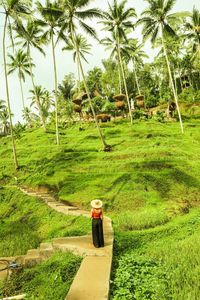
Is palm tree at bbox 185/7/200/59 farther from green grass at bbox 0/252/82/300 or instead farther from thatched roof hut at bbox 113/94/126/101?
green grass at bbox 0/252/82/300

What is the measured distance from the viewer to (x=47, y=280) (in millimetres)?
7773

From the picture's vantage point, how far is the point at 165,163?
1928cm

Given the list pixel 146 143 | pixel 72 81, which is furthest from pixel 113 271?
pixel 72 81

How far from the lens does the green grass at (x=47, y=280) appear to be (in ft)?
23.7

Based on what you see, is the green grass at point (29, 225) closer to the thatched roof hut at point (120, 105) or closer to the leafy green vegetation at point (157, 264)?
the leafy green vegetation at point (157, 264)

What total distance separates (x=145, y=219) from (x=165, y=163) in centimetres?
733

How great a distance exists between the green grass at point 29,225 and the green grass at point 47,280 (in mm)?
2909

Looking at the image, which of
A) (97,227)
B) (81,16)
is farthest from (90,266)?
(81,16)

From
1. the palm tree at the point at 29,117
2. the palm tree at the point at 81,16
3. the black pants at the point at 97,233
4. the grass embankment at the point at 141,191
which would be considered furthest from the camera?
the palm tree at the point at 29,117

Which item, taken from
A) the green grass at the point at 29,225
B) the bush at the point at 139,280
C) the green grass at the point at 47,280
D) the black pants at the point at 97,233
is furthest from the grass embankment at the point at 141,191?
the green grass at the point at 29,225

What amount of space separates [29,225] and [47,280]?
281 inches

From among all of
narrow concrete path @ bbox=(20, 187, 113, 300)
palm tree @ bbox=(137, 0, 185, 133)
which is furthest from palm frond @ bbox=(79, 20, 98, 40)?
narrow concrete path @ bbox=(20, 187, 113, 300)

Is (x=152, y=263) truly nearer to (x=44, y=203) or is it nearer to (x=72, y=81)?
(x=44, y=203)

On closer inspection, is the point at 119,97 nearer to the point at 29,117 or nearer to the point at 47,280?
the point at 29,117
